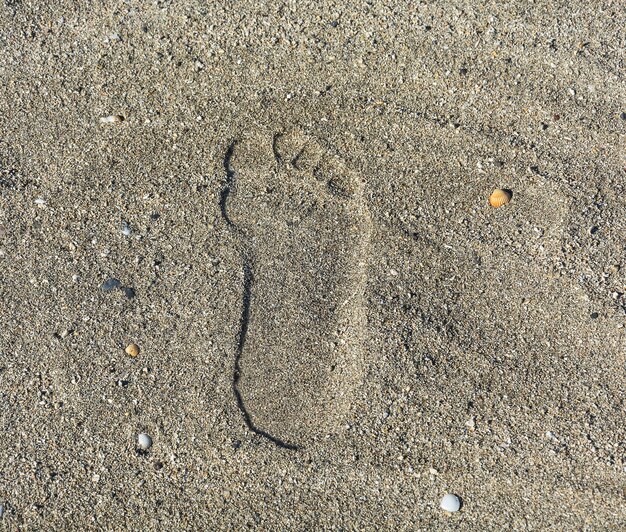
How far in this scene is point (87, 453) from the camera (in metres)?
2.62

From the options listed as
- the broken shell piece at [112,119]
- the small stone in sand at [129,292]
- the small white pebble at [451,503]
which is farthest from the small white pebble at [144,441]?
the broken shell piece at [112,119]

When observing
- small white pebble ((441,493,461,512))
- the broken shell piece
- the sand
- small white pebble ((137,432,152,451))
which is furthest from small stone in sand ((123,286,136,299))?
small white pebble ((441,493,461,512))

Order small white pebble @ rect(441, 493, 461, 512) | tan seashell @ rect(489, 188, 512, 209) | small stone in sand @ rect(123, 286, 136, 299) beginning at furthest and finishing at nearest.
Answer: tan seashell @ rect(489, 188, 512, 209) → small stone in sand @ rect(123, 286, 136, 299) → small white pebble @ rect(441, 493, 461, 512)

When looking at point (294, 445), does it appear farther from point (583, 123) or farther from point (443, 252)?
point (583, 123)

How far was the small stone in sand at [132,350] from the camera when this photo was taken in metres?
2.76

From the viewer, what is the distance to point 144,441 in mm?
2633

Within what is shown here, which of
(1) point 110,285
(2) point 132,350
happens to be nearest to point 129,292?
(1) point 110,285

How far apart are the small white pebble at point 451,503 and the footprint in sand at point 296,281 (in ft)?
1.44

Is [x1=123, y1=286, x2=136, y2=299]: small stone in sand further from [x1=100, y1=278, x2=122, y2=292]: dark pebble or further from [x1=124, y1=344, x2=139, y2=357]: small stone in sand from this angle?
[x1=124, y1=344, x2=139, y2=357]: small stone in sand

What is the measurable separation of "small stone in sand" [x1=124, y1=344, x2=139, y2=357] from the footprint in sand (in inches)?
14.3

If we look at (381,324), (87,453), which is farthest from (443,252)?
(87,453)

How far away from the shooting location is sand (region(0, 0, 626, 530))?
259cm

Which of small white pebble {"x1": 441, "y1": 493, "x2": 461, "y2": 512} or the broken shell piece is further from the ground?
the broken shell piece

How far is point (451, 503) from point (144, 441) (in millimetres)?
1047
